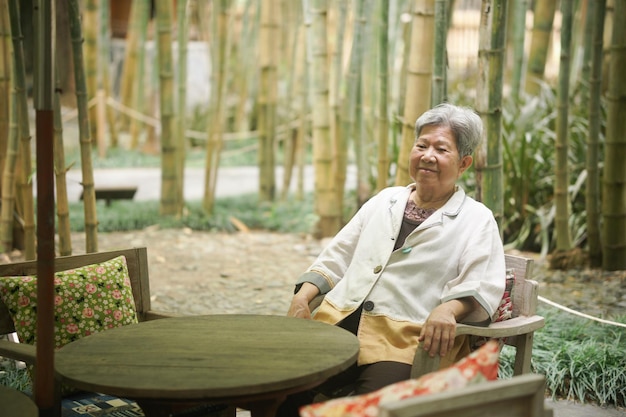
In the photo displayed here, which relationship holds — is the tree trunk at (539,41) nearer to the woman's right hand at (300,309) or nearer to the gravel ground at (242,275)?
the gravel ground at (242,275)

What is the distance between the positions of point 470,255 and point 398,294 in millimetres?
236

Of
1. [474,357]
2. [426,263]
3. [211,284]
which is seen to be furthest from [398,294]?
[211,284]

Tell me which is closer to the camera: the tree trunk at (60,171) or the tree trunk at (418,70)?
the tree trunk at (60,171)

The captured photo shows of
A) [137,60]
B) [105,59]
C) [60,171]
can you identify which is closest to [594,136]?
[60,171]

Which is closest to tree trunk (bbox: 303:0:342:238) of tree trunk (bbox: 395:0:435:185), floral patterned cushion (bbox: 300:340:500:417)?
tree trunk (bbox: 395:0:435:185)

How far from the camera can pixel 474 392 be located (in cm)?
134

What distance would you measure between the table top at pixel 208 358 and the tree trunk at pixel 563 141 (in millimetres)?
2883

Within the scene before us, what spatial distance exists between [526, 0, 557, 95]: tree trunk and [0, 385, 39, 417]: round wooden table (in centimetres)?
497

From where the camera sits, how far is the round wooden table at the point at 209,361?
5.37 ft

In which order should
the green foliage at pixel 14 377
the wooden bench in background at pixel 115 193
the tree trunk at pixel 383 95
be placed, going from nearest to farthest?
the green foliage at pixel 14 377
the tree trunk at pixel 383 95
the wooden bench in background at pixel 115 193

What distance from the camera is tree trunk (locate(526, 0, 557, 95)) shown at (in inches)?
225

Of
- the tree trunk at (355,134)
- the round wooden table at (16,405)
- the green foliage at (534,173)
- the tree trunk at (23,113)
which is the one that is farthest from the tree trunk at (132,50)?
A: the round wooden table at (16,405)

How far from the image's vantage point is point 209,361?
5.84ft

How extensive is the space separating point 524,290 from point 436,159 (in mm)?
467
